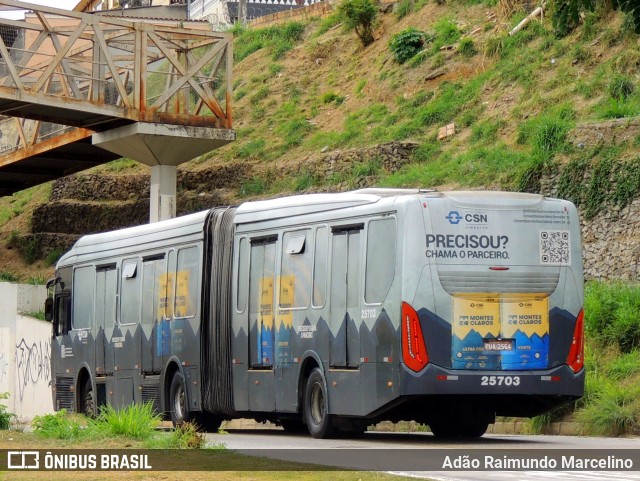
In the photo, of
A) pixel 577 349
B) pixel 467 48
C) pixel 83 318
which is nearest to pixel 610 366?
pixel 577 349

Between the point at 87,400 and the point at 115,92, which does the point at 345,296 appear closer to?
the point at 87,400

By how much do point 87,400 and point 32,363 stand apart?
37.0 ft

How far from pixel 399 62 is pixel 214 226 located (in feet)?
85.9

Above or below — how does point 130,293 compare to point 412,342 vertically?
above

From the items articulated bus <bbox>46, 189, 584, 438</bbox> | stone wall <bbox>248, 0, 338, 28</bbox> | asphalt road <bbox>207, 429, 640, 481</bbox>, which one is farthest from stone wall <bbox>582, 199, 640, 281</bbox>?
stone wall <bbox>248, 0, 338, 28</bbox>

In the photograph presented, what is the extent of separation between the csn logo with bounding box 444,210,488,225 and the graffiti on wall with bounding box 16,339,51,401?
20.9 meters

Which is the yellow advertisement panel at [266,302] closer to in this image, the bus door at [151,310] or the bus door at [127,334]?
the bus door at [151,310]

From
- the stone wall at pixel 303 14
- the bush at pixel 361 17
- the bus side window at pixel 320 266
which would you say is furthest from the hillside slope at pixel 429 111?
the bus side window at pixel 320 266

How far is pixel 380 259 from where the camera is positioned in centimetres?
1781

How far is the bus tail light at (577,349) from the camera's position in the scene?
1803cm

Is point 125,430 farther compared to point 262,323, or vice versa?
point 262,323

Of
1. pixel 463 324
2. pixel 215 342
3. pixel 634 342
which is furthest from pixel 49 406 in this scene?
pixel 463 324

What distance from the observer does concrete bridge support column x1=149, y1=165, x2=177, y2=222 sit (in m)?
39.4

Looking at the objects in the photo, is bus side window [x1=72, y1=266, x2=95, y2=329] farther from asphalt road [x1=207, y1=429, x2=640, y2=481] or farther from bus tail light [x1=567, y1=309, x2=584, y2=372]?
bus tail light [x1=567, y1=309, x2=584, y2=372]
